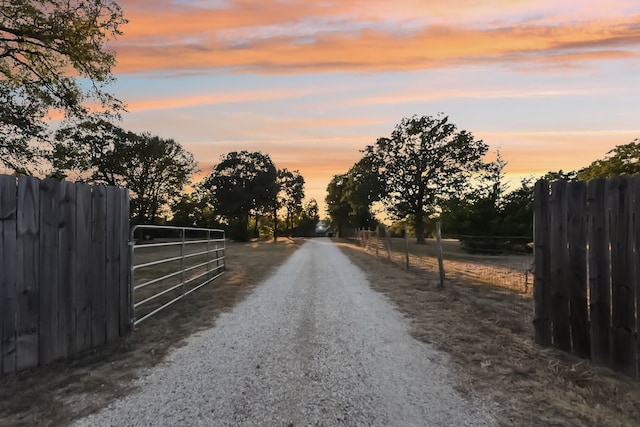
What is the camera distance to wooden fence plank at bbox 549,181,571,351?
14.8ft

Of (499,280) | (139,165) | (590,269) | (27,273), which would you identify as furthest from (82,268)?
(139,165)

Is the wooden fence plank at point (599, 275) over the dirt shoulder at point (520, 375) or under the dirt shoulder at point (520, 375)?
over

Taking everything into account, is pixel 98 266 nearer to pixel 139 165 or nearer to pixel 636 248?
pixel 636 248

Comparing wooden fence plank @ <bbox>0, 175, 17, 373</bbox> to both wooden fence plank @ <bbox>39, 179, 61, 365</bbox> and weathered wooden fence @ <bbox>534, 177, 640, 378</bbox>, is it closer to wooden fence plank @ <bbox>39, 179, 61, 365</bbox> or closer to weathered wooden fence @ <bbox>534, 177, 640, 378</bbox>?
wooden fence plank @ <bbox>39, 179, 61, 365</bbox>

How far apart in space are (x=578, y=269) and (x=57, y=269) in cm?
567

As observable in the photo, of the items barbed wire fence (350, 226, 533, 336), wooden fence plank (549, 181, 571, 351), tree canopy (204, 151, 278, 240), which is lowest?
barbed wire fence (350, 226, 533, 336)

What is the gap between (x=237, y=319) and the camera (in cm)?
624

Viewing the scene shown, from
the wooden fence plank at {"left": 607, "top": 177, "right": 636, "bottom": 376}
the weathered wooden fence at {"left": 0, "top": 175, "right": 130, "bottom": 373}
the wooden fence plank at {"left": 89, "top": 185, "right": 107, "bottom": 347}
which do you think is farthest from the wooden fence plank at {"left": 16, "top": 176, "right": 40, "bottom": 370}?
the wooden fence plank at {"left": 607, "top": 177, "right": 636, "bottom": 376}

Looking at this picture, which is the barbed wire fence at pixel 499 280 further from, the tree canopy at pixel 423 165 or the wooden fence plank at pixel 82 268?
the tree canopy at pixel 423 165

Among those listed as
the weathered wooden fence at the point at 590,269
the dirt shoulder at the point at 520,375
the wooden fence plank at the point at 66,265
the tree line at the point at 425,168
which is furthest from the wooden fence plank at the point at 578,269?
the tree line at the point at 425,168

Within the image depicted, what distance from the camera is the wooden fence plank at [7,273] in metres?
3.84

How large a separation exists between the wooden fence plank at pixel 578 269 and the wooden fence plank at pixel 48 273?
560cm

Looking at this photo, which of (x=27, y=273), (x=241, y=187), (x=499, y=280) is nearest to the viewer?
(x=27, y=273)

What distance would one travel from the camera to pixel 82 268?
4.58 m
